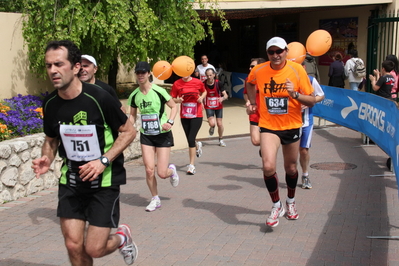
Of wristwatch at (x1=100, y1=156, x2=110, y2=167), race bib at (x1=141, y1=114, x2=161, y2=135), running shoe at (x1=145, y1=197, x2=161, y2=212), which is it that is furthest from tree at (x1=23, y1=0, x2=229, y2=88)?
wristwatch at (x1=100, y1=156, x2=110, y2=167)

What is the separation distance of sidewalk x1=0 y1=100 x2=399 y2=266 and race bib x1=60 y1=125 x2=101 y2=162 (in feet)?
5.26

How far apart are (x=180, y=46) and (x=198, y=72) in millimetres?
3294

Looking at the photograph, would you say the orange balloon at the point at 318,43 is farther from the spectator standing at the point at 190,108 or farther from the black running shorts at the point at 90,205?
the black running shorts at the point at 90,205

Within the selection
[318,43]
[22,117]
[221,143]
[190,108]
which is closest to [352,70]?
[221,143]

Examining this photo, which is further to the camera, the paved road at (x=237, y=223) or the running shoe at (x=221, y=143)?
the running shoe at (x=221, y=143)

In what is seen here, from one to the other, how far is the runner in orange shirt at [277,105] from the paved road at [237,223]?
0.56 meters

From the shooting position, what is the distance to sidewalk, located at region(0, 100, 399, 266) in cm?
540

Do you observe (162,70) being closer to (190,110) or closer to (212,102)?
(190,110)

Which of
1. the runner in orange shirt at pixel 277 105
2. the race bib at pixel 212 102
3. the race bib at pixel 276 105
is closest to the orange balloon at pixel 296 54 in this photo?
the runner in orange shirt at pixel 277 105

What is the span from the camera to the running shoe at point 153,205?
7191 millimetres

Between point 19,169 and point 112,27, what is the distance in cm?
365

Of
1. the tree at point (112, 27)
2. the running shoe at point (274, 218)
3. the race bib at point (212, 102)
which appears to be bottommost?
the running shoe at point (274, 218)

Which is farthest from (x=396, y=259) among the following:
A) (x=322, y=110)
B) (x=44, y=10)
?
(x=322, y=110)

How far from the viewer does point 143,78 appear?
23.4 ft
